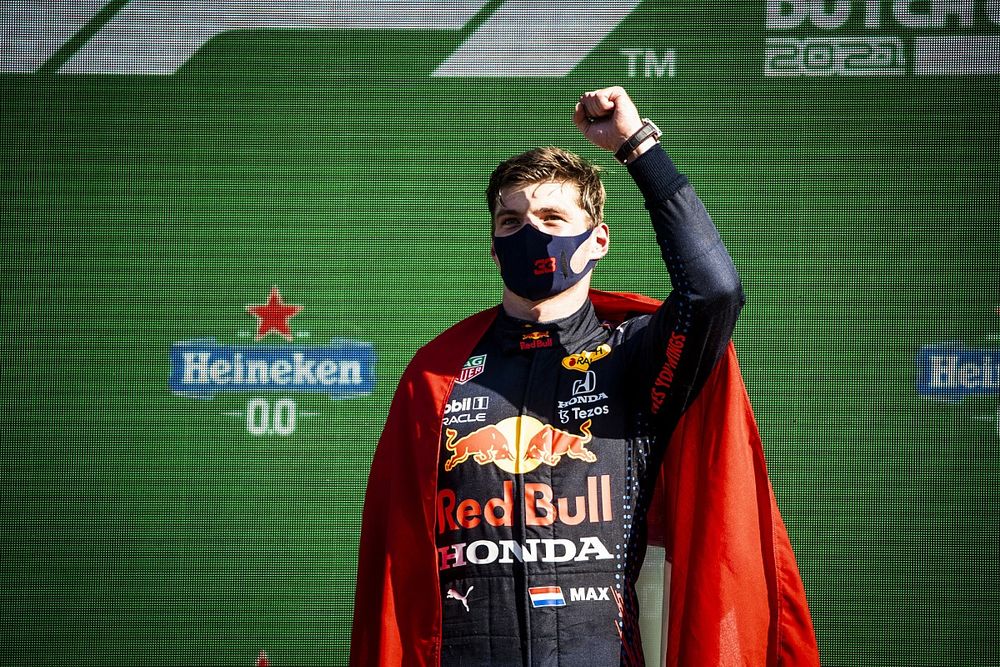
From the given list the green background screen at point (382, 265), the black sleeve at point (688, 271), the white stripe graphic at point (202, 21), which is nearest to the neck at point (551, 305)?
the black sleeve at point (688, 271)

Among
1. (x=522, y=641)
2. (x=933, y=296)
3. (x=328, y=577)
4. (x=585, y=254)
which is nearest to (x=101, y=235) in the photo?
(x=328, y=577)

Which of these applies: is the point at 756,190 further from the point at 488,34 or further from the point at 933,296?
the point at 488,34

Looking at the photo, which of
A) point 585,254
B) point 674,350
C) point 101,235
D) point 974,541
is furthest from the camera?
point 101,235

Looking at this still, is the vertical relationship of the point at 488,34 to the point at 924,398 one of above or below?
above

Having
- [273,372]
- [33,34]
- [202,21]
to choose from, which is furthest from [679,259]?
[33,34]

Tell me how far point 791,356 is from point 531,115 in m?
0.95

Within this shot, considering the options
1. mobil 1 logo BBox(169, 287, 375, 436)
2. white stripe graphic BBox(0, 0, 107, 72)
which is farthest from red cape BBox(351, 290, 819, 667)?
white stripe graphic BBox(0, 0, 107, 72)

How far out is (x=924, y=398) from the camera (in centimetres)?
261

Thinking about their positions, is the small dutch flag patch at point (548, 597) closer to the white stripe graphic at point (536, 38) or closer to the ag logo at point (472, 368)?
the ag logo at point (472, 368)

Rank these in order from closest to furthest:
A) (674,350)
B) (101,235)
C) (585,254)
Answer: (674,350) → (585,254) → (101,235)

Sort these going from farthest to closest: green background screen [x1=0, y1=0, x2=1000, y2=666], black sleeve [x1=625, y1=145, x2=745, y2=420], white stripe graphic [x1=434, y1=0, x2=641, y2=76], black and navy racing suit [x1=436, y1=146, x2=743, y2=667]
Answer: white stripe graphic [x1=434, y1=0, x2=641, y2=76] < green background screen [x1=0, y1=0, x2=1000, y2=666] < black and navy racing suit [x1=436, y1=146, x2=743, y2=667] < black sleeve [x1=625, y1=145, x2=745, y2=420]

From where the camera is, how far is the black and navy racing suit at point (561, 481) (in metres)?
1.46

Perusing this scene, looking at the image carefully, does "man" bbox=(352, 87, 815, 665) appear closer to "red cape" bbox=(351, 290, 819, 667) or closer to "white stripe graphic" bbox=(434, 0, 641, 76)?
"red cape" bbox=(351, 290, 819, 667)

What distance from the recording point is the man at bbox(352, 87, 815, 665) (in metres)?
1.42
